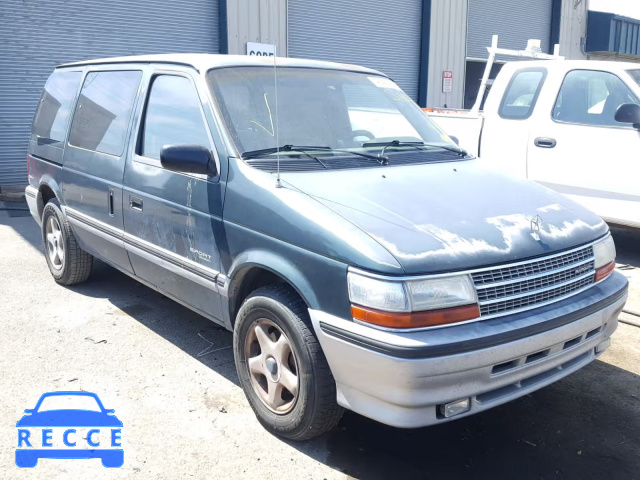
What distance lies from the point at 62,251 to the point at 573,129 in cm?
516

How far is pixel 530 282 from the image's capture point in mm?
2893

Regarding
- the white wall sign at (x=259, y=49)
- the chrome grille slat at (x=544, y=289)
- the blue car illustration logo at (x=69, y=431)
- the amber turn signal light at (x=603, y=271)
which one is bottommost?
the blue car illustration logo at (x=69, y=431)

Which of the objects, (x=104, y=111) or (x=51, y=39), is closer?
(x=104, y=111)

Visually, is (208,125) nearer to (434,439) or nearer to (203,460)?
(203,460)

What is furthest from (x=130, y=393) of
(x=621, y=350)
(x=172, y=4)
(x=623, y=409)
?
(x=172, y=4)

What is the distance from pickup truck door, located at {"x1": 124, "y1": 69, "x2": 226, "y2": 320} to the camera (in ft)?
11.7

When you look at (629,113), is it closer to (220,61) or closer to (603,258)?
(603,258)

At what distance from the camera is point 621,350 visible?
4379 mm

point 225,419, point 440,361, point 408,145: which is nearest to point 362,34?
point 408,145

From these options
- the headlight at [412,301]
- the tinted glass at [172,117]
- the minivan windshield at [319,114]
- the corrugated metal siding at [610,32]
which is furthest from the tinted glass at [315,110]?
the corrugated metal siding at [610,32]

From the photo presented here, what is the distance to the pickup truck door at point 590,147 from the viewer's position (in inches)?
247

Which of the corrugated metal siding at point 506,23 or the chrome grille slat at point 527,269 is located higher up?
the corrugated metal siding at point 506,23

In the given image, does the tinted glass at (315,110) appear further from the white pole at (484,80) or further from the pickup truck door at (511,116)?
the white pole at (484,80)

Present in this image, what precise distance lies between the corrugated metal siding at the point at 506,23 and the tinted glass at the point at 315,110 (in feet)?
49.9
